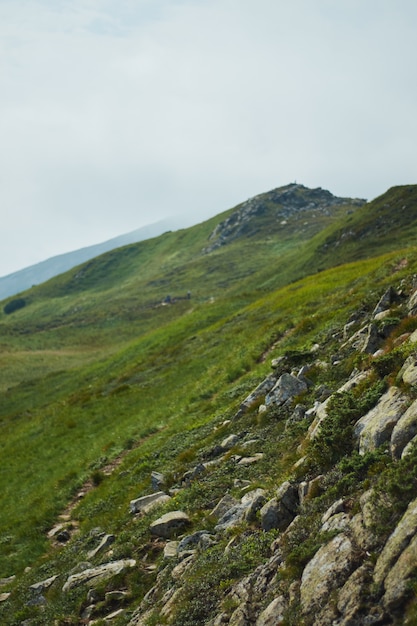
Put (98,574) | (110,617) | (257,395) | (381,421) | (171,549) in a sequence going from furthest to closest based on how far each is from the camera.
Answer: (257,395)
(98,574)
(171,549)
(110,617)
(381,421)

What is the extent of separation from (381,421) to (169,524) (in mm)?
8274

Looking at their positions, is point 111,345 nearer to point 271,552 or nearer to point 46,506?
point 46,506

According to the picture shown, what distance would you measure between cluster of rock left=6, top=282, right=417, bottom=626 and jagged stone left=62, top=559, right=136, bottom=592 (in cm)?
4

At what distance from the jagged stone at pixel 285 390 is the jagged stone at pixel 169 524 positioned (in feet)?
21.3

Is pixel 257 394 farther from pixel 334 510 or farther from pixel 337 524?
pixel 337 524

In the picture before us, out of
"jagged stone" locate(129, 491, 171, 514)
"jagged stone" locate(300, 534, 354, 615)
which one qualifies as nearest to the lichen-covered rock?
"jagged stone" locate(300, 534, 354, 615)

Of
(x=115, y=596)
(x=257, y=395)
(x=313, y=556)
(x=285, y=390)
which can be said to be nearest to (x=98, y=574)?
(x=115, y=596)

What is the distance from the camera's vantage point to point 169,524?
15.9m

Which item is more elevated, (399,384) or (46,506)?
(399,384)

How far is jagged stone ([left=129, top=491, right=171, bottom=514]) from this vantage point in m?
18.7

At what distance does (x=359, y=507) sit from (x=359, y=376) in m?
6.21

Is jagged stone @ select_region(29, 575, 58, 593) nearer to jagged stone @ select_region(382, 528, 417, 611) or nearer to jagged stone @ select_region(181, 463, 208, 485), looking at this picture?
jagged stone @ select_region(181, 463, 208, 485)

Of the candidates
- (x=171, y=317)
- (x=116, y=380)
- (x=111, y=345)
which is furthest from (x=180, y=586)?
(x=171, y=317)

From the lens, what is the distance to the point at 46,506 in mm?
25172
